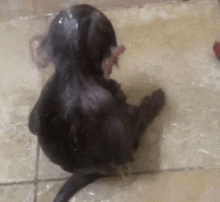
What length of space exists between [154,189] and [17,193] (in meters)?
0.48

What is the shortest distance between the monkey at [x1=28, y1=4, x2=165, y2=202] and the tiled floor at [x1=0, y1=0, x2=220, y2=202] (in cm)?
20

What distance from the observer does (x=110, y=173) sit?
0.92 m

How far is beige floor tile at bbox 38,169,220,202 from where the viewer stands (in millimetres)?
912

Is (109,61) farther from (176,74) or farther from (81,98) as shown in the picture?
(176,74)

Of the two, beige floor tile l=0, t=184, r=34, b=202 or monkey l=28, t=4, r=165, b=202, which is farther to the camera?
beige floor tile l=0, t=184, r=34, b=202

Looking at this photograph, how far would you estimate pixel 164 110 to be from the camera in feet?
3.42

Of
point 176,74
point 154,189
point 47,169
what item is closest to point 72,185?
point 47,169

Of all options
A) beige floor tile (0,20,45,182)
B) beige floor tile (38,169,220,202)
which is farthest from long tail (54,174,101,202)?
beige floor tile (0,20,45,182)

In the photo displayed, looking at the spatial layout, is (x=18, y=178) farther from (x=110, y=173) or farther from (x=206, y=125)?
(x=206, y=125)

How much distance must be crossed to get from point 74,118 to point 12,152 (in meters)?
0.44

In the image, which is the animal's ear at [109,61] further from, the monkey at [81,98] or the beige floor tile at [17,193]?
the beige floor tile at [17,193]

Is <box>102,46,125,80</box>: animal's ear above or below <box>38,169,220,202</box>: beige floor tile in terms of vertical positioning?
above

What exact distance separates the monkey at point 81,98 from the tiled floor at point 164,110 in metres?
Result: 0.20

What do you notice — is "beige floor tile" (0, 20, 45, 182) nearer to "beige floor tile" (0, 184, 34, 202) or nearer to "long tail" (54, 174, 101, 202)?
"beige floor tile" (0, 184, 34, 202)
